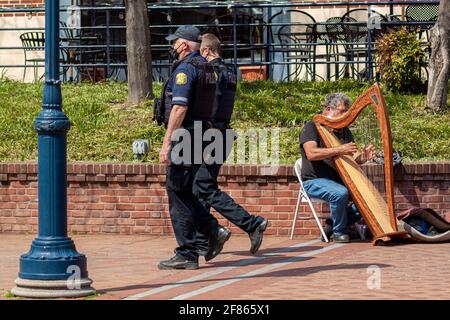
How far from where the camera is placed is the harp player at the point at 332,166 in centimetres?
1188

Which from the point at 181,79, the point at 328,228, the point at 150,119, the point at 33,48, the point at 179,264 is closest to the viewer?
the point at 181,79

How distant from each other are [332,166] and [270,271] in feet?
7.84

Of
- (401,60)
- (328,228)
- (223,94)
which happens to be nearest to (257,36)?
(401,60)

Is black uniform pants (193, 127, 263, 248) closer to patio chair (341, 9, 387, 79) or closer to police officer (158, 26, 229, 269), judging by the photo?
police officer (158, 26, 229, 269)

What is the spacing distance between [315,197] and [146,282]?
311 centimetres

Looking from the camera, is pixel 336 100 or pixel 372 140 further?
pixel 372 140

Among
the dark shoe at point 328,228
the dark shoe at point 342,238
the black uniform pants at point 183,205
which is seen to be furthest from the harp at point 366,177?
the black uniform pants at point 183,205

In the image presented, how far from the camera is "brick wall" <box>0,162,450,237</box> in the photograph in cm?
1274

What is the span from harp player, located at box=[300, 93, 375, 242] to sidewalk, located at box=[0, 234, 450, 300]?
31cm

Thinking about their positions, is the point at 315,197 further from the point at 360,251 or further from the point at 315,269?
the point at 315,269

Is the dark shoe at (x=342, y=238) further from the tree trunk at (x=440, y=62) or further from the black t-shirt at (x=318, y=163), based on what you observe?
the tree trunk at (x=440, y=62)

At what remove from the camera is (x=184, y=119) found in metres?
10.1

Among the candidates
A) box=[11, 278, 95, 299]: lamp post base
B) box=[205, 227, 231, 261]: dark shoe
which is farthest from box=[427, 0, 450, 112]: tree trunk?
box=[11, 278, 95, 299]: lamp post base

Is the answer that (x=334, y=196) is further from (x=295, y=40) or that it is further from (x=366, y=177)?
(x=295, y=40)
